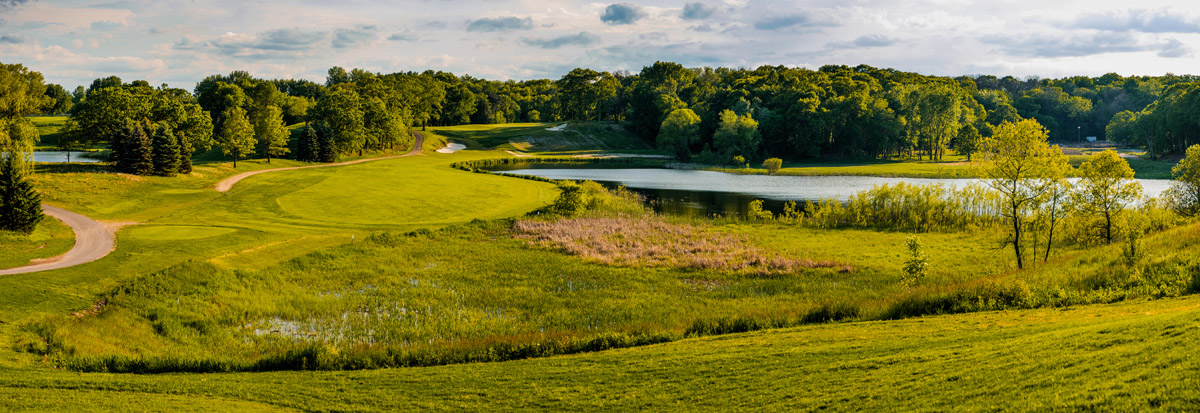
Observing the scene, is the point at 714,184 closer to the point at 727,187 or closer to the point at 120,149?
the point at 727,187

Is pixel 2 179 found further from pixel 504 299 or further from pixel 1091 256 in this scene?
pixel 1091 256

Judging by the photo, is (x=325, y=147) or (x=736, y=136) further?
(x=736, y=136)

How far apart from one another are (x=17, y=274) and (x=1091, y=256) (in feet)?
131

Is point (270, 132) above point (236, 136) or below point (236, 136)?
above

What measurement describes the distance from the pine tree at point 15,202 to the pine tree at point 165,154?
2448 cm

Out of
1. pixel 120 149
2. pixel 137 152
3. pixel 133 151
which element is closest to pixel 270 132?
pixel 120 149

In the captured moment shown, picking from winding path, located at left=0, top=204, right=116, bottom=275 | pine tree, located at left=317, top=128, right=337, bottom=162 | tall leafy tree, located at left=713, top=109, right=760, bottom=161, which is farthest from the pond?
winding path, located at left=0, top=204, right=116, bottom=275

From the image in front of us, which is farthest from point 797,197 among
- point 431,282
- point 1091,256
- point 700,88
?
point 700,88

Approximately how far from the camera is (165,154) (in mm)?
53688

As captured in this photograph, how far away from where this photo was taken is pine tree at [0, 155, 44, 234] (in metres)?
29.4

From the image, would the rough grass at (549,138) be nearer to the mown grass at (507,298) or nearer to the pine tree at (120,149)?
the pine tree at (120,149)

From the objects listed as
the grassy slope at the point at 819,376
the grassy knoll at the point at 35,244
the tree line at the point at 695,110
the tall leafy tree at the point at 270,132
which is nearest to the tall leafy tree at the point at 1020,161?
the grassy slope at the point at 819,376

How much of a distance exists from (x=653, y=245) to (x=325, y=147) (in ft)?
204

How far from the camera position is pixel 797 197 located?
58.5 meters
